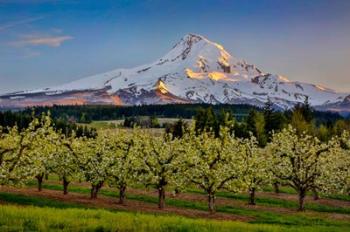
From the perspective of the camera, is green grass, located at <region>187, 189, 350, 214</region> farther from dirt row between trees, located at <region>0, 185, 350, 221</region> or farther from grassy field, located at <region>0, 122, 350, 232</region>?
dirt row between trees, located at <region>0, 185, 350, 221</region>

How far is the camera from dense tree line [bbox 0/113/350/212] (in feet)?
164

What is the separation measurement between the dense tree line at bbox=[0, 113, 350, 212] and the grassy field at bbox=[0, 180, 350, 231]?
229cm

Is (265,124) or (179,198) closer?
(179,198)

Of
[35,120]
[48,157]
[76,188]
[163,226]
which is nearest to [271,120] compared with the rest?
[76,188]

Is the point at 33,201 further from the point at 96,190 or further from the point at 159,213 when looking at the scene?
the point at 159,213

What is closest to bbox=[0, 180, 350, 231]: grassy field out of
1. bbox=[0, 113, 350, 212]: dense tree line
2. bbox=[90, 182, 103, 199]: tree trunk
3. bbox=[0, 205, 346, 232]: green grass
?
bbox=[0, 205, 346, 232]: green grass

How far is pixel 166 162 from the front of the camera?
52.5 m

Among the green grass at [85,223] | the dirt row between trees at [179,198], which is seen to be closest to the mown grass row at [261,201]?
the dirt row between trees at [179,198]

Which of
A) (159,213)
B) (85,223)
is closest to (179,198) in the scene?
(159,213)

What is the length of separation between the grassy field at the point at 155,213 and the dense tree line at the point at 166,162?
90.1 inches

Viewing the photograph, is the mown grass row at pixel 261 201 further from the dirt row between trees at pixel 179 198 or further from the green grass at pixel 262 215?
the dirt row between trees at pixel 179 198

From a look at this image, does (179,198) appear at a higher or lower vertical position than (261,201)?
higher

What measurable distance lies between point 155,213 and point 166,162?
29.8 feet

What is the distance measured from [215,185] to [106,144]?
15.1 meters
